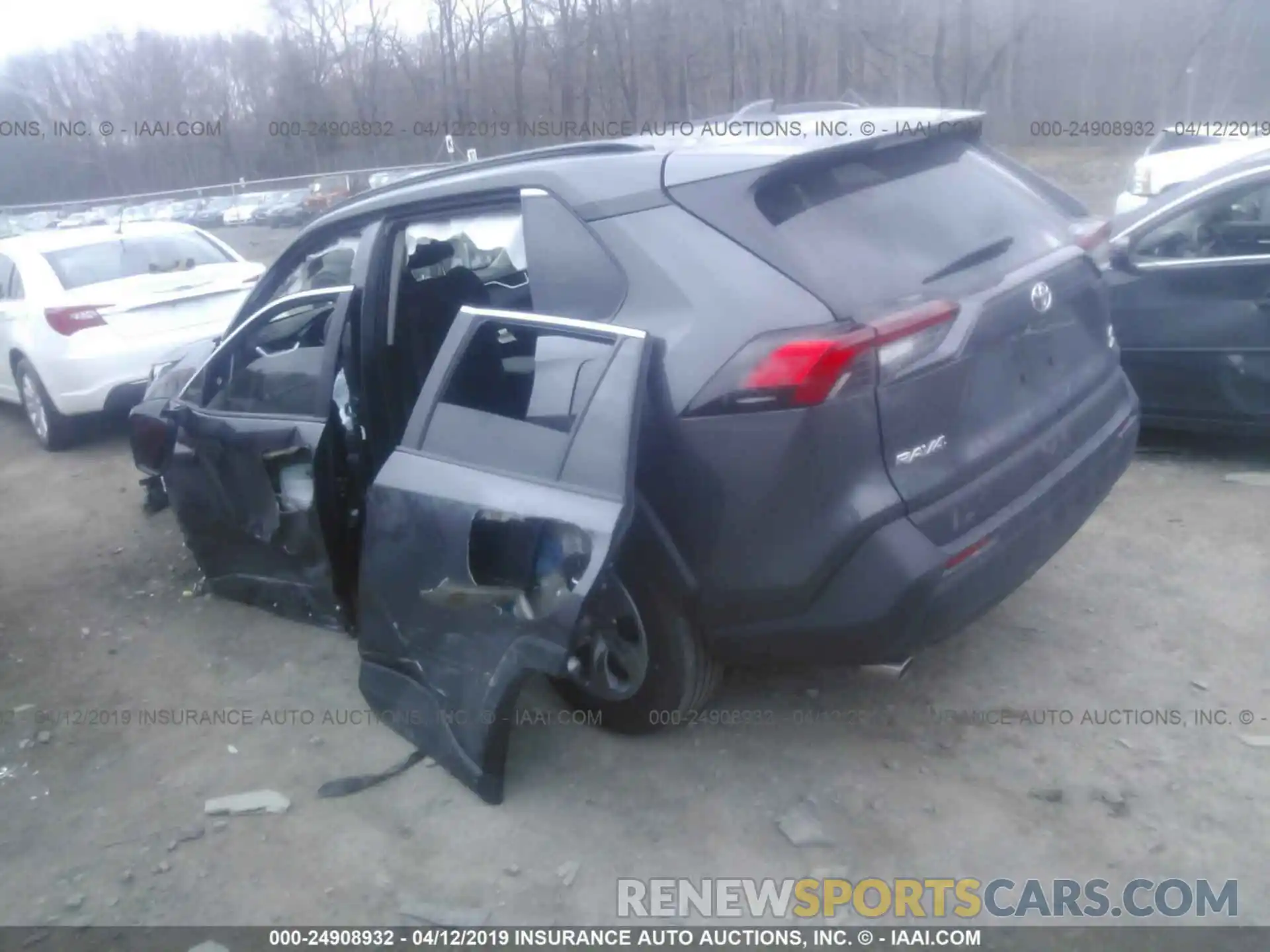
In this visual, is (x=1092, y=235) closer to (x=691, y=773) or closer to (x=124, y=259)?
(x=691, y=773)

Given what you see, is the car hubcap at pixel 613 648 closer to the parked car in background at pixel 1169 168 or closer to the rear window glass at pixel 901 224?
the rear window glass at pixel 901 224

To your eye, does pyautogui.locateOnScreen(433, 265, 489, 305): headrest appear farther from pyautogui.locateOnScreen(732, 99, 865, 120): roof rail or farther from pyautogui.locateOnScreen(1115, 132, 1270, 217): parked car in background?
pyautogui.locateOnScreen(1115, 132, 1270, 217): parked car in background

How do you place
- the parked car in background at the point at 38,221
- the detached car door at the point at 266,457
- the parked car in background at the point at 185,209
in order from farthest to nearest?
the parked car in background at the point at 38,221, the parked car in background at the point at 185,209, the detached car door at the point at 266,457

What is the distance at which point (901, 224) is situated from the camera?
315 cm

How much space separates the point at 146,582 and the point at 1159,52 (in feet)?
101

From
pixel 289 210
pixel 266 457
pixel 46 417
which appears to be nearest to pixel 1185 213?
pixel 266 457

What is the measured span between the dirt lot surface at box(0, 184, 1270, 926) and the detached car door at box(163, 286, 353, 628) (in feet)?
1.15

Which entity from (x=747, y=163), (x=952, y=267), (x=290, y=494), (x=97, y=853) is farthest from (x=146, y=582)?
(x=952, y=267)

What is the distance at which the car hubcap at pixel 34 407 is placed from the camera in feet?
27.0

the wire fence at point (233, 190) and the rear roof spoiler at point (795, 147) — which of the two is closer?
the rear roof spoiler at point (795, 147)

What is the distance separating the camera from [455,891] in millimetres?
3025

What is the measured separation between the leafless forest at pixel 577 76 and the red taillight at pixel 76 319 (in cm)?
2042

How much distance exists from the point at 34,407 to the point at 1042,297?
787cm

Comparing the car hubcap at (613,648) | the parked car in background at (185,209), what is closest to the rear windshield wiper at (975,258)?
the car hubcap at (613,648)
